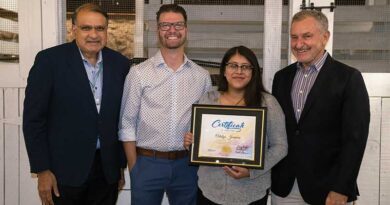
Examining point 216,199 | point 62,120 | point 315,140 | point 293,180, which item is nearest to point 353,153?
point 315,140

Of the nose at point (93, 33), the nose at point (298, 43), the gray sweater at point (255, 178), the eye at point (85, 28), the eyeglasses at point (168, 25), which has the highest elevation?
the eyeglasses at point (168, 25)

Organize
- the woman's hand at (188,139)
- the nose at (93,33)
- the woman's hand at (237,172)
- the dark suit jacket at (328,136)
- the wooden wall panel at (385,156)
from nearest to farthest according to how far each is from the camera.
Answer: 1. the dark suit jacket at (328,136)
2. the woman's hand at (237,172)
3. the woman's hand at (188,139)
4. the nose at (93,33)
5. the wooden wall panel at (385,156)

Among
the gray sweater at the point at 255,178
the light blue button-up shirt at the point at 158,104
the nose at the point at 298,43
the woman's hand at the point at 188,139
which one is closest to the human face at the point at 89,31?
the light blue button-up shirt at the point at 158,104

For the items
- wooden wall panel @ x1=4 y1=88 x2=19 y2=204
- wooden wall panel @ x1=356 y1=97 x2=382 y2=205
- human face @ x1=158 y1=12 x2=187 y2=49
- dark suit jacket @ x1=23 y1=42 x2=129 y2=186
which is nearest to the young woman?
human face @ x1=158 y1=12 x2=187 y2=49

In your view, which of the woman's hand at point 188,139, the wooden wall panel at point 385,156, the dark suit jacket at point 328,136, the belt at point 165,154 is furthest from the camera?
the wooden wall panel at point 385,156

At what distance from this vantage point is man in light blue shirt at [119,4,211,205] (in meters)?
2.29

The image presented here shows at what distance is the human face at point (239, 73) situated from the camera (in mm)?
2053

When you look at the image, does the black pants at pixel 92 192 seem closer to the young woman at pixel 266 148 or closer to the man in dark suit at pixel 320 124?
the young woman at pixel 266 148

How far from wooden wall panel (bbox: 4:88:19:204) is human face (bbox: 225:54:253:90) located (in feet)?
5.95

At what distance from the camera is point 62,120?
86.2 inches

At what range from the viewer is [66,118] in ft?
7.18

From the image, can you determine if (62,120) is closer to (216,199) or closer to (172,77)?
(172,77)

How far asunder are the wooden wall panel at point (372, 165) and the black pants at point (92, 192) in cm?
184

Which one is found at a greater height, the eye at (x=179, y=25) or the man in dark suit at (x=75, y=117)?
the eye at (x=179, y=25)
